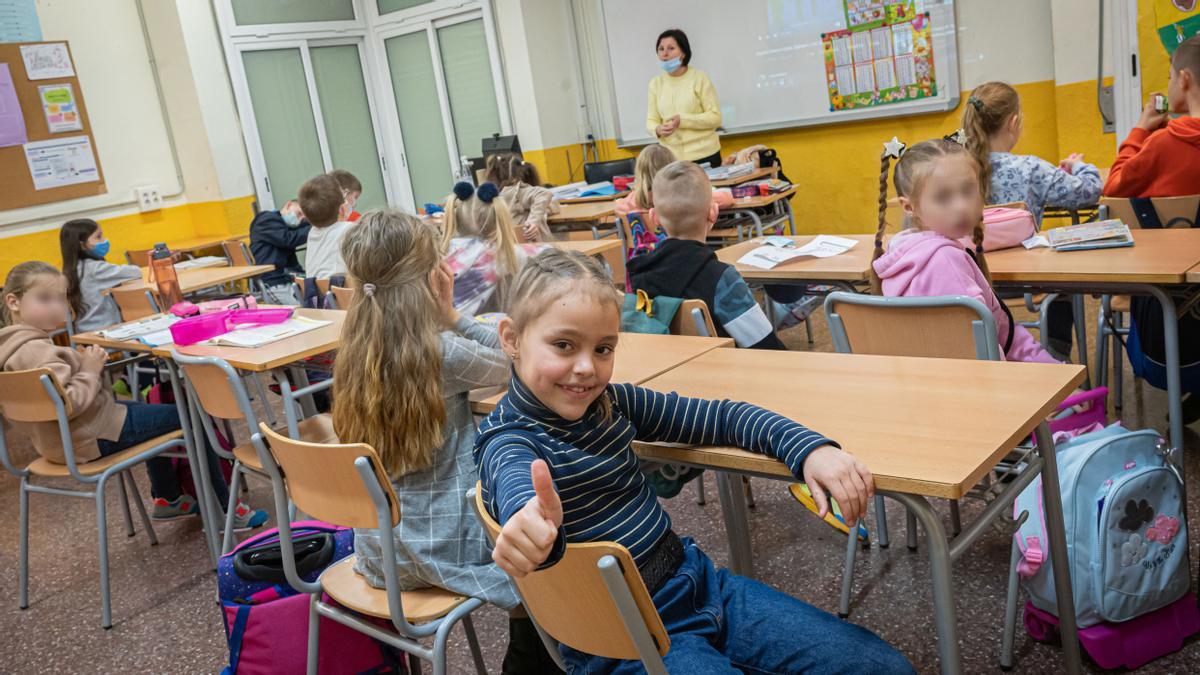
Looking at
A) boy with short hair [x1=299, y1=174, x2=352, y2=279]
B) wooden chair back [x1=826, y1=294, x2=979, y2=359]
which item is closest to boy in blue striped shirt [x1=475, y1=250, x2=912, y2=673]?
wooden chair back [x1=826, y1=294, x2=979, y2=359]

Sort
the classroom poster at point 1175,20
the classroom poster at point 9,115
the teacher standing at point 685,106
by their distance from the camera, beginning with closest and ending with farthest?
the classroom poster at point 1175,20 < the teacher standing at point 685,106 < the classroom poster at point 9,115

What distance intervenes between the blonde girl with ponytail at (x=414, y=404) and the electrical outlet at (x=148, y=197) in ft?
21.0

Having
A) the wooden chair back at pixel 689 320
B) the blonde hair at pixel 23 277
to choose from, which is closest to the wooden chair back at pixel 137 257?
the blonde hair at pixel 23 277

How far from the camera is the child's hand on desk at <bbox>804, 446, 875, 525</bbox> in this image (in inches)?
48.7

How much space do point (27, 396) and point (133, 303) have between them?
4.97 feet

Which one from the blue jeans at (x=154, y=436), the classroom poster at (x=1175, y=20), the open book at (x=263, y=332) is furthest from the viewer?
the classroom poster at (x=1175, y=20)

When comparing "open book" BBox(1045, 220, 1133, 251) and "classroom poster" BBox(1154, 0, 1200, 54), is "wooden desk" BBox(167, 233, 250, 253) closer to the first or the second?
"open book" BBox(1045, 220, 1133, 251)

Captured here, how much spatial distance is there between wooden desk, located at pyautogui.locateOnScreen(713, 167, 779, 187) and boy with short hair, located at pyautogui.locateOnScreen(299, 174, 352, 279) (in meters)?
2.02

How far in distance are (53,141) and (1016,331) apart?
278 inches

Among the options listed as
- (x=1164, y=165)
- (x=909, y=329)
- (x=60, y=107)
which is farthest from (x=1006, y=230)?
(x=60, y=107)

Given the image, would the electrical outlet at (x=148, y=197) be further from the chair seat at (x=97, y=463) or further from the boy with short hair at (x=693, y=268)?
the boy with short hair at (x=693, y=268)

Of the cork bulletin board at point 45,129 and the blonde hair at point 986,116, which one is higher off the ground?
the cork bulletin board at point 45,129

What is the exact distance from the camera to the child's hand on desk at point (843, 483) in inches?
48.7

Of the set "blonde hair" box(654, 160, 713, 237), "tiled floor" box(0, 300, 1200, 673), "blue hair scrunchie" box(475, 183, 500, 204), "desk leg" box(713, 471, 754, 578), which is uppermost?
"blue hair scrunchie" box(475, 183, 500, 204)
